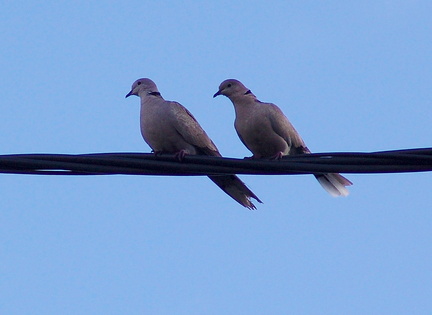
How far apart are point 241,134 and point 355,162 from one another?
9.82ft

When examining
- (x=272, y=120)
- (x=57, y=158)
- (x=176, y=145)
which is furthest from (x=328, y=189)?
(x=57, y=158)

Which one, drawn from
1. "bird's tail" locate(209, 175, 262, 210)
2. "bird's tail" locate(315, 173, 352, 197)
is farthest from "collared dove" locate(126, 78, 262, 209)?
"bird's tail" locate(315, 173, 352, 197)

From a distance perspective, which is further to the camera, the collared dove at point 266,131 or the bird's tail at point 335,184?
the collared dove at point 266,131

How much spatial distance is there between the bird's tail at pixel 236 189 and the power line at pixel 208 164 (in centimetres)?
198

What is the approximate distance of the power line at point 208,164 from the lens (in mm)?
4016

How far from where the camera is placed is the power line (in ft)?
13.2

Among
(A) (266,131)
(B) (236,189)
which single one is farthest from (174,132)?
(B) (236,189)

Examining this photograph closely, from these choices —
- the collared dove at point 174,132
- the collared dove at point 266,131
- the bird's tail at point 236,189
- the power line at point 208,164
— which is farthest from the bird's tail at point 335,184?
the power line at point 208,164

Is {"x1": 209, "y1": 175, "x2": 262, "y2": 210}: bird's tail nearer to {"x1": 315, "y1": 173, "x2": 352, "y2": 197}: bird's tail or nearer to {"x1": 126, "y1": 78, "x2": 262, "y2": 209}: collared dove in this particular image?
{"x1": 126, "y1": 78, "x2": 262, "y2": 209}: collared dove

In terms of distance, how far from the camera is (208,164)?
4246 mm

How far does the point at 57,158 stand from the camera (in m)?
4.14

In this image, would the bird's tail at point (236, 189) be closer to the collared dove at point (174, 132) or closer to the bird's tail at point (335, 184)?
the collared dove at point (174, 132)

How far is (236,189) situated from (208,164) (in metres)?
2.17

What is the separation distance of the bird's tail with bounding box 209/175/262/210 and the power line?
1.98 metres
